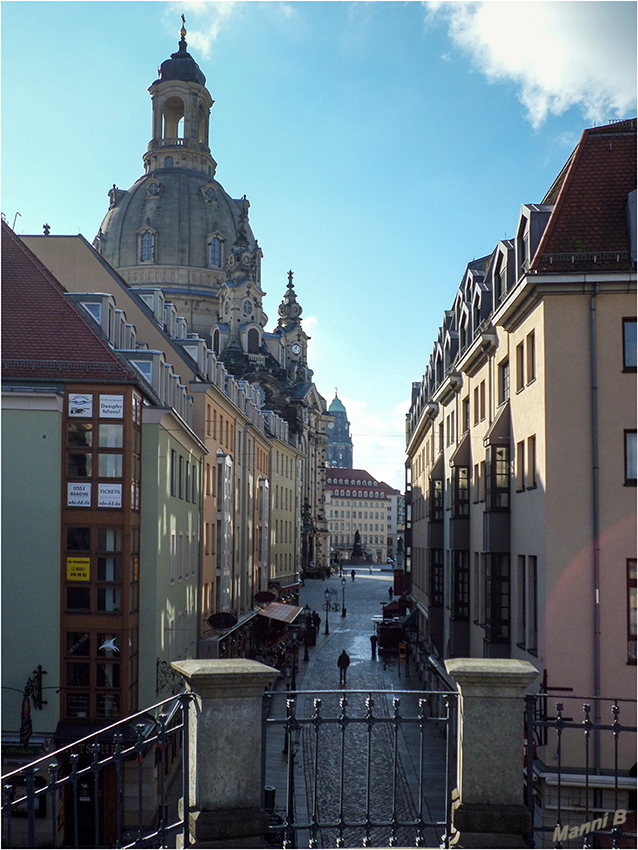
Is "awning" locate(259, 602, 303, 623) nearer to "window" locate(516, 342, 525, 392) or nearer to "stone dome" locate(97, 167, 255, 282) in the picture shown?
"window" locate(516, 342, 525, 392)

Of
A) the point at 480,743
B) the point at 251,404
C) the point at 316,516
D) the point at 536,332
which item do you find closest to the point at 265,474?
the point at 251,404

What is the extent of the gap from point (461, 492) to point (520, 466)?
8463mm

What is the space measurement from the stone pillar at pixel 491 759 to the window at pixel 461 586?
2246 cm

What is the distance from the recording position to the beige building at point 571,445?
67.5 feet

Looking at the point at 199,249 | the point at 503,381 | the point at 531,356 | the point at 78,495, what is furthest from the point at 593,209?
the point at 199,249

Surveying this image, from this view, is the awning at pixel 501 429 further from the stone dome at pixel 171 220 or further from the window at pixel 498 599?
the stone dome at pixel 171 220

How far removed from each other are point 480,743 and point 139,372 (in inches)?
896

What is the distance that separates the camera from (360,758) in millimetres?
31516

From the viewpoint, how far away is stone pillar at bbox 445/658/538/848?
9.19 m

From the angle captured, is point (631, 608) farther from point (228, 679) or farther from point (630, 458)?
point (228, 679)

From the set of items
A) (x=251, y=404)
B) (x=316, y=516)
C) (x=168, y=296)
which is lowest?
(x=316, y=516)

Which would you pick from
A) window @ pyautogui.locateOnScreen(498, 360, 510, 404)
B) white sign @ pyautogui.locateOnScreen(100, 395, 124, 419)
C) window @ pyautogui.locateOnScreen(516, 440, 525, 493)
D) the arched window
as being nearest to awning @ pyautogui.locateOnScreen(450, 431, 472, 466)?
window @ pyautogui.locateOnScreen(498, 360, 510, 404)

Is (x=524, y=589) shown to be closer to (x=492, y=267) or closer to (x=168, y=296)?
(x=492, y=267)

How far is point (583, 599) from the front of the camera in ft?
67.8
